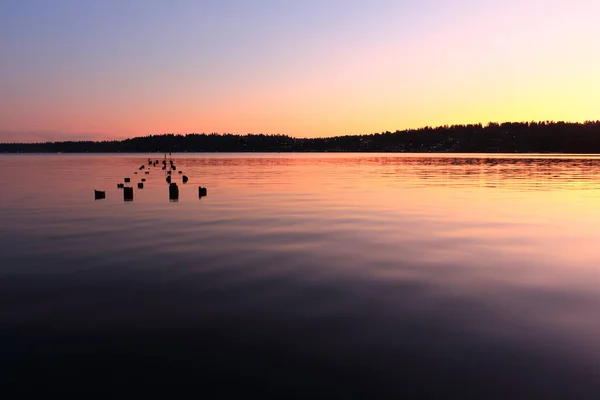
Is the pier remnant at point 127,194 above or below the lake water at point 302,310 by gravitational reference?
above

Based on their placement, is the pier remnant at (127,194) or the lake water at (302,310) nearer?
the lake water at (302,310)

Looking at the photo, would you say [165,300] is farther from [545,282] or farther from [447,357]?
[545,282]

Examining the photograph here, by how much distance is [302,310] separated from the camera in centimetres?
982

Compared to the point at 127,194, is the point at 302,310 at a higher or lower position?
lower

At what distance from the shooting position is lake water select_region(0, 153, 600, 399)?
697 cm

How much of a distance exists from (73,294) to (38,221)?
14686 mm

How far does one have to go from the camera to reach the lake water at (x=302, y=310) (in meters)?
6.97

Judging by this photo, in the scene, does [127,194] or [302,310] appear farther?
[127,194]

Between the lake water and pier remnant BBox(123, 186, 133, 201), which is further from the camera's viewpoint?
pier remnant BBox(123, 186, 133, 201)

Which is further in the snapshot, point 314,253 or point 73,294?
point 314,253

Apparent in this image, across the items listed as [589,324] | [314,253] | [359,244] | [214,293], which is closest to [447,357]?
[589,324]

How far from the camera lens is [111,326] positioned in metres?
8.88

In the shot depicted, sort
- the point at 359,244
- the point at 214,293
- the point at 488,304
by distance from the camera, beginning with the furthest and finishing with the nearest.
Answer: the point at 359,244
the point at 214,293
the point at 488,304

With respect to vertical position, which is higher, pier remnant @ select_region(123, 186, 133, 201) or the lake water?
pier remnant @ select_region(123, 186, 133, 201)
